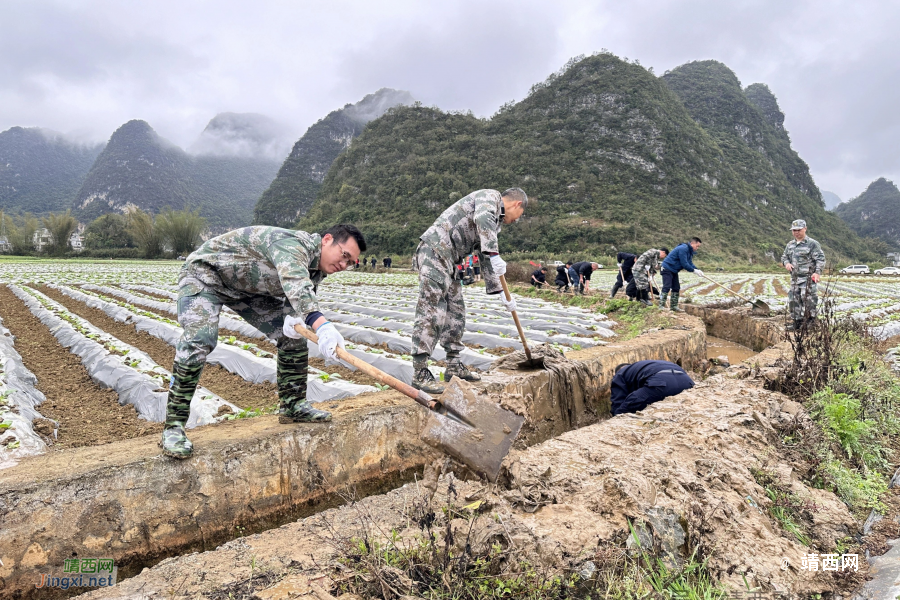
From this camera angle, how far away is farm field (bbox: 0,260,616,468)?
3.58 metres

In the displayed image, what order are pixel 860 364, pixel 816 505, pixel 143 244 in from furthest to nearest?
1. pixel 143 244
2. pixel 860 364
3. pixel 816 505

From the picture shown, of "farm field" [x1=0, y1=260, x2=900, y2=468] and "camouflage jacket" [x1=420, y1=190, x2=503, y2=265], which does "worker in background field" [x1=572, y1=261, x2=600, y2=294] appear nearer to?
"farm field" [x1=0, y1=260, x2=900, y2=468]

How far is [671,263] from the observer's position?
8805 millimetres

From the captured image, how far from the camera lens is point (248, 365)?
5172mm

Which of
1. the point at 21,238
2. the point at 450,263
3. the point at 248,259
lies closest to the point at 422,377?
the point at 450,263

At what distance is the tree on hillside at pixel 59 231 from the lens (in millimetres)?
39938

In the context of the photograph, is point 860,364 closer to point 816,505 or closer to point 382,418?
point 816,505

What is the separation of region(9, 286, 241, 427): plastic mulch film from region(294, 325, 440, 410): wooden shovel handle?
6.45ft

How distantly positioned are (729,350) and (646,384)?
601cm

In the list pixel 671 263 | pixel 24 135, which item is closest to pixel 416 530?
pixel 671 263

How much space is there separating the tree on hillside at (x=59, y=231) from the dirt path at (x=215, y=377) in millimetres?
43701

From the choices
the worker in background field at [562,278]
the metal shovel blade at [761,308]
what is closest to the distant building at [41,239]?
the worker in background field at [562,278]

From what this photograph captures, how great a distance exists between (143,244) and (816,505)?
5402 cm

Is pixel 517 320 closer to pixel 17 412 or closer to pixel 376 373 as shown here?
pixel 376 373
